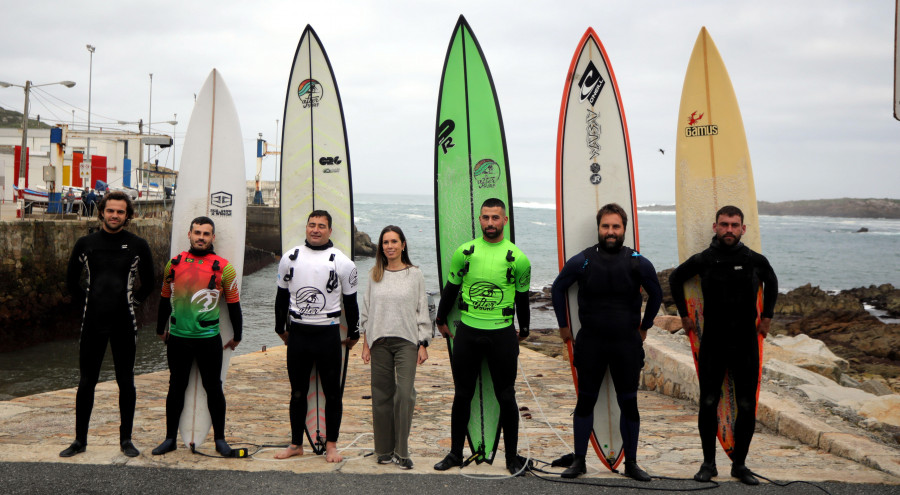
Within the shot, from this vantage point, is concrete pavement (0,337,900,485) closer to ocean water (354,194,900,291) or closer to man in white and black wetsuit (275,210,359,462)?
man in white and black wetsuit (275,210,359,462)

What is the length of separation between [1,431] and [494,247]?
11.4ft

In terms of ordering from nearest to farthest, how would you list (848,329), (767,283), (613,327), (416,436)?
(613,327)
(767,283)
(416,436)
(848,329)

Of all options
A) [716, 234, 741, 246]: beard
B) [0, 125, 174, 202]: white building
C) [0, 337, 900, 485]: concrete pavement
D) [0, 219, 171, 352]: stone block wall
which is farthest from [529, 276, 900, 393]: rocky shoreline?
[0, 125, 174, 202]: white building

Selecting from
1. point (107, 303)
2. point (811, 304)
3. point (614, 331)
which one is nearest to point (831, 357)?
point (614, 331)

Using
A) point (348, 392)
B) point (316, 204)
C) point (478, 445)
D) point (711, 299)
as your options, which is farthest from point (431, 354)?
point (711, 299)

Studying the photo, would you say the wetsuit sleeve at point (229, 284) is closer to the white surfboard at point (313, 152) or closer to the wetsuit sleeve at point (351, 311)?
the wetsuit sleeve at point (351, 311)

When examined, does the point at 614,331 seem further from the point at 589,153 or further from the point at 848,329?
the point at 848,329

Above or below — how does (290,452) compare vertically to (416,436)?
above

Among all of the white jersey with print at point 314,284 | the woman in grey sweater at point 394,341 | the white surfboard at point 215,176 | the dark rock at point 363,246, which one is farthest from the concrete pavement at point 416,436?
the dark rock at point 363,246

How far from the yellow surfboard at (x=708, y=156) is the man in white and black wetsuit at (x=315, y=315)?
7.45 ft

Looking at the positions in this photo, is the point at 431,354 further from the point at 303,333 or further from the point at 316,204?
the point at 303,333

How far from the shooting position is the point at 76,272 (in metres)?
3.66

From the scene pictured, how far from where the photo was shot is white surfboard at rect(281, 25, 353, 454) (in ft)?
16.4

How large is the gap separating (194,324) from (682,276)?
2717 mm
